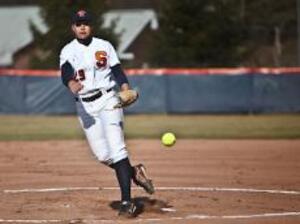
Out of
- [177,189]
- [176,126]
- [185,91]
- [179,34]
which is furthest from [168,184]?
[179,34]

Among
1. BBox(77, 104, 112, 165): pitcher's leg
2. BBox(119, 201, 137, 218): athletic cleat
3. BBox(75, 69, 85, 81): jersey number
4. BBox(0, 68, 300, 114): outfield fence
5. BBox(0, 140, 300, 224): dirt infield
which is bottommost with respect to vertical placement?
BBox(0, 68, 300, 114): outfield fence

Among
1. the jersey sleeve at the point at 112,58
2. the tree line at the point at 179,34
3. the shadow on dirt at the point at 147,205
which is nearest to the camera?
the jersey sleeve at the point at 112,58

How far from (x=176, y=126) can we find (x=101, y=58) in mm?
14623

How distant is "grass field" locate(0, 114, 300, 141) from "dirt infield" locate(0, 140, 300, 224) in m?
2.26

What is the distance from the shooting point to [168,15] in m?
37.5

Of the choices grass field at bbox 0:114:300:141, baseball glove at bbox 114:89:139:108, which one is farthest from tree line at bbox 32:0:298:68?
baseball glove at bbox 114:89:139:108

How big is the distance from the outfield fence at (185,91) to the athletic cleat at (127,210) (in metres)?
20.5

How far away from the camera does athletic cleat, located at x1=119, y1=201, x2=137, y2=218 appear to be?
7855mm

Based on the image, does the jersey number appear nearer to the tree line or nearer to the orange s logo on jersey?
the orange s logo on jersey

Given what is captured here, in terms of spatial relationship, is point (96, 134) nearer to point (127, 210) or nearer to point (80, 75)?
point (80, 75)

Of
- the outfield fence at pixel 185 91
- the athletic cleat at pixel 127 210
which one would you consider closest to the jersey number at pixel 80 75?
the athletic cleat at pixel 127 210

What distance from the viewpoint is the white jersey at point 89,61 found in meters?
7.96

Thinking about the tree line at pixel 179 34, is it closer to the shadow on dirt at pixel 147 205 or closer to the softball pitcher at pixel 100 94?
the shadow on dirt at pixel 147 205

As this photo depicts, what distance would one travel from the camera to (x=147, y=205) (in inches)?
342
